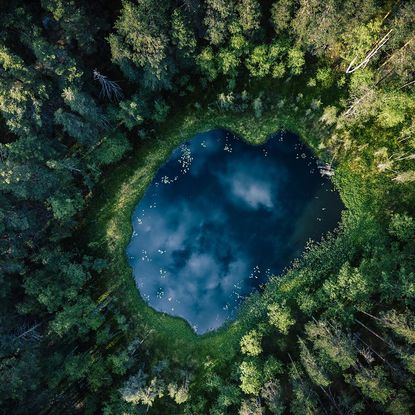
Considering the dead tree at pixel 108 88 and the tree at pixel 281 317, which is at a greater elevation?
the dead tree at pixel 108 88

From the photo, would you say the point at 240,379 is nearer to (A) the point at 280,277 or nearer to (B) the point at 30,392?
(A) the point at 280,277

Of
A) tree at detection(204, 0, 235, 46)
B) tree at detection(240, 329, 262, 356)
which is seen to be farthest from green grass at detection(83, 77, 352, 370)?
tree at detection(204, 0, 235, 46)

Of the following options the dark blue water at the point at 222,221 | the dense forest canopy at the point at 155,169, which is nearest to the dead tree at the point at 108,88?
the dense forest canopy at the point at 155,169

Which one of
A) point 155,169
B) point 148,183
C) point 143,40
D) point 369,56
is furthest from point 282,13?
point 148,183

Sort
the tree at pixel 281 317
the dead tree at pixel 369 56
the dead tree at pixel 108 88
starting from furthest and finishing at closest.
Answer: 1. the dead tree at pixel 369 56
2. the tree at pixel 281 317
3. the dead tree at pixel 108 88

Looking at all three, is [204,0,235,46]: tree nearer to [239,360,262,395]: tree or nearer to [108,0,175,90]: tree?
[108,0,175,90]: tree

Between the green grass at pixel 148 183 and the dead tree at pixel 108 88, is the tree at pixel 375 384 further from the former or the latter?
the dead tree at pixel 108 88

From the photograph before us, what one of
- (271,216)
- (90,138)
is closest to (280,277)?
(271,216)
